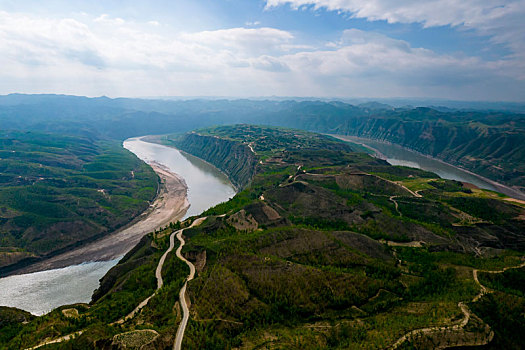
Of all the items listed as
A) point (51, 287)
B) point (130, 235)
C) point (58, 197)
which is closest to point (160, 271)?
point (51, 287)

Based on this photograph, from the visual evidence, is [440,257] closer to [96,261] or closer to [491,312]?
[491,312]

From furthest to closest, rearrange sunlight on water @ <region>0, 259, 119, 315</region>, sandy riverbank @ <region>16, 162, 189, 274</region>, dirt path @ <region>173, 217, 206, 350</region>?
sandy riverbank @ <region>16, 162, 189, 274</region> < sunlight on water @ <region>0, 259, 119, 315</region> < dirt path @ <region>173, 217, 206, 350</region>

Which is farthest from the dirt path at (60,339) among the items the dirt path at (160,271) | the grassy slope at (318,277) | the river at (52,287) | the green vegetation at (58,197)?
the green vegetation at (58,197)

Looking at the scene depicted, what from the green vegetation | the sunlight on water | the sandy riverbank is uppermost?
the green vegetation

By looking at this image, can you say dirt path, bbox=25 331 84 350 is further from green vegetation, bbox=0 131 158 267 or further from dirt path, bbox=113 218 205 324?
green vegetation, bbox=0 131 158 267

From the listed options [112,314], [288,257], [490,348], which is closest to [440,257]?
[490,348]

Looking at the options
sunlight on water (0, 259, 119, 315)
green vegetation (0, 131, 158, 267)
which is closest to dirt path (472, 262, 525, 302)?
sunlight on water (0, 259, 119, 315)
